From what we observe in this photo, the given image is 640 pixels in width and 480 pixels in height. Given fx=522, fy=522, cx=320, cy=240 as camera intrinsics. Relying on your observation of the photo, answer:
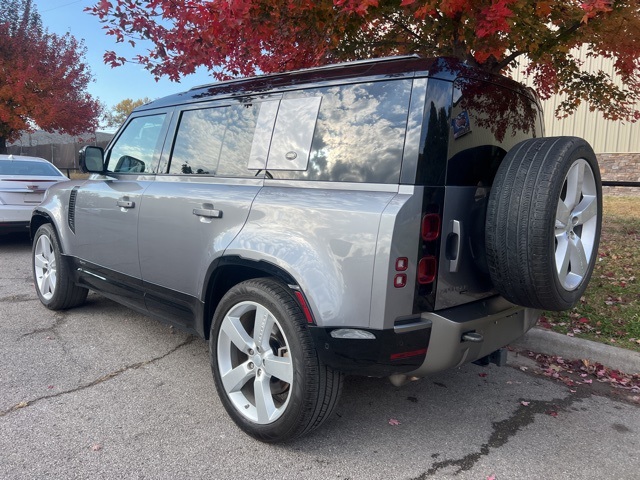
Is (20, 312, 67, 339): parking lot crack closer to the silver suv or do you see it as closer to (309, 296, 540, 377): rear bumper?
the silver suv

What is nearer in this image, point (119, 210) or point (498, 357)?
point (498, 357)

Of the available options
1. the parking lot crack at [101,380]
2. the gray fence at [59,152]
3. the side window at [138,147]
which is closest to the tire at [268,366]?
the parking lot crack at [101,380]

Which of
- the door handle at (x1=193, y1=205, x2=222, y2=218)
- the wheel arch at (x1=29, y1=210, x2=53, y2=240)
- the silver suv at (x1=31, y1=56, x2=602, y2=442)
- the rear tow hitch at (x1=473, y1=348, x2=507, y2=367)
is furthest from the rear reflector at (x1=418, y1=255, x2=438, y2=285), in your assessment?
the wheel arch at (x1=29, y1=210, x2=53, y2=240)

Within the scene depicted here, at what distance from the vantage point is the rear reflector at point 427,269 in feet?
8.09

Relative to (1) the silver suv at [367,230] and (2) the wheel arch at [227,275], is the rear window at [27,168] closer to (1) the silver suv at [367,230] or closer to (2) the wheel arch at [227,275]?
(1) the silver suv at [367,230]

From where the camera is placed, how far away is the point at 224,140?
3408 millimetres

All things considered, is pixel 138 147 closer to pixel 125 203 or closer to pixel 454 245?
pixel 125 203

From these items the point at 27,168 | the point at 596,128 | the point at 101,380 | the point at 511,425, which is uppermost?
the point at 596,128

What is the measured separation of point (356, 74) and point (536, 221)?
1.19 metres

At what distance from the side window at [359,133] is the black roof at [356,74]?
7 centimetres

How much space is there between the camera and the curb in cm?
387

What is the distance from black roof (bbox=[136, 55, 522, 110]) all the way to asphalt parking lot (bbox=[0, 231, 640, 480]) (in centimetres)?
196

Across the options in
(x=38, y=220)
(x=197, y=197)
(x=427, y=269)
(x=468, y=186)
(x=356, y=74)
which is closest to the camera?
(x=427, y=269)

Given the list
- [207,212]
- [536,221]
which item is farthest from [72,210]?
[536,221]
